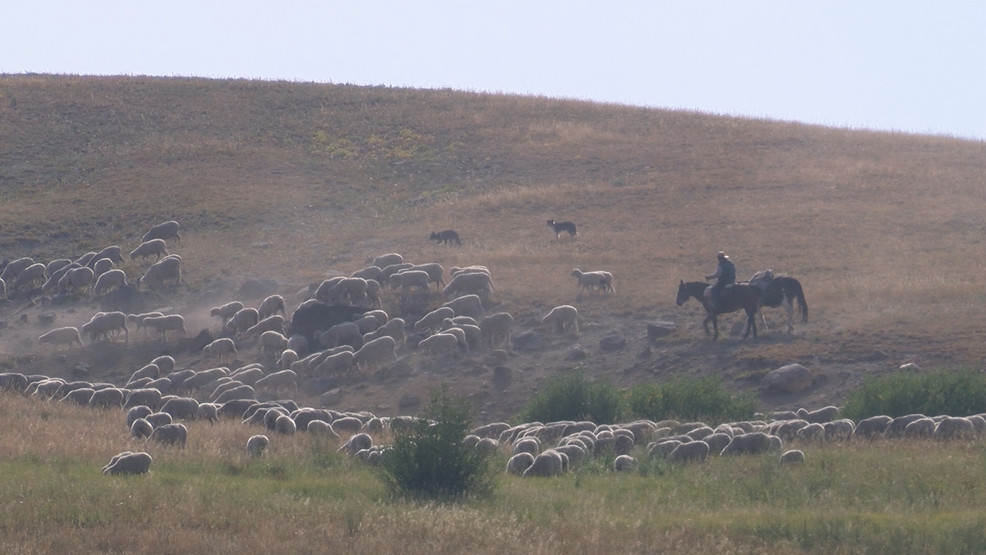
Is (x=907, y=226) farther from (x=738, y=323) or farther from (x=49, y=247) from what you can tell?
(x=49, y=247)

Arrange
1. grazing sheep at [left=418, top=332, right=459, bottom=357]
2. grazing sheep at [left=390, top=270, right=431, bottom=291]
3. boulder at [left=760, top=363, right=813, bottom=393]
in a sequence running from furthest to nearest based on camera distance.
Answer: grazing sheep at [left=390, top=270, right=431, bottom=291]
grazing sheep at [left=418, top=332, right=459, bottom=357]
boulder at [left=760, top=363, right=813, bottom=393]

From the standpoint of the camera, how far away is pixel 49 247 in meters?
39.8

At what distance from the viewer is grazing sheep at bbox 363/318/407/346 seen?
2748 centimetres

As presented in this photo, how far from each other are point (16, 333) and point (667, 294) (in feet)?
61.4

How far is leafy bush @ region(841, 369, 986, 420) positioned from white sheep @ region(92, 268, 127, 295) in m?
22.9

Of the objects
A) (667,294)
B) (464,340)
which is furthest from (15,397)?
(667,294)

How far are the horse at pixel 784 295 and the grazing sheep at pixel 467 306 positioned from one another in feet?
24.3

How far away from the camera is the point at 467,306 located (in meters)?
28.6

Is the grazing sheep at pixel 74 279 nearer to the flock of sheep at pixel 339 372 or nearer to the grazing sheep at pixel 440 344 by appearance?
the flock of sheep at pixel 339 372

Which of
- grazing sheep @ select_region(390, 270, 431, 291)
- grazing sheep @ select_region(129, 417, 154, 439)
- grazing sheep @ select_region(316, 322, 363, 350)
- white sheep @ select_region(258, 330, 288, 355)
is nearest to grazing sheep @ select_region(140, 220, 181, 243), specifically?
grazing sheep @ select_region(390, 270, 431, 291)

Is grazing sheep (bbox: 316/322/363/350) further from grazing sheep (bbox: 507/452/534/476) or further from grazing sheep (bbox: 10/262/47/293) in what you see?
grazing sheep (bbox: 507/452/534/476)

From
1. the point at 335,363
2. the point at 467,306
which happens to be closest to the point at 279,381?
the point at 335,363

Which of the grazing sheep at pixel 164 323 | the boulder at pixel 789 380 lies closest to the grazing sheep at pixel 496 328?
the boulder at pixel 789 380

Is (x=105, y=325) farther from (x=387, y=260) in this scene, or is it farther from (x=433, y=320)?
(x=433, y=320)
